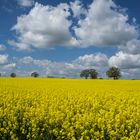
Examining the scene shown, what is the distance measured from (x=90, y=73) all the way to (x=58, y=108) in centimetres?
8334

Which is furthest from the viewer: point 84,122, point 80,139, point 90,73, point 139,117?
point 90,73

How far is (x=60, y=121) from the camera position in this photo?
10.3 metres

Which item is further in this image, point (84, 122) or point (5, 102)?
point (5, 102)

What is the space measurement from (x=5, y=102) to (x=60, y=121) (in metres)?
4.09

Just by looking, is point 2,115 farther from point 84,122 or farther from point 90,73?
point 90,73

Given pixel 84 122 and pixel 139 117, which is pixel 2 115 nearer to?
pixel 84 122

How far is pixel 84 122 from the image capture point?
9.90 metres

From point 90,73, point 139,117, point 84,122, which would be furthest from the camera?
point 90,73

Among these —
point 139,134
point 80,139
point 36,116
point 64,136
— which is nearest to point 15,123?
point 36,116

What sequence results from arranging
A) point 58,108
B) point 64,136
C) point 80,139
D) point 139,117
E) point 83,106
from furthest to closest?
point 83,106, point 58,108, point 139,117, point 64,136, point 80,139

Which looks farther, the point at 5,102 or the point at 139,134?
the point at 5,102

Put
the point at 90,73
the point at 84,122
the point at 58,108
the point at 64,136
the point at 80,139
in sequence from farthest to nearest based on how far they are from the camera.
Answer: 1. the point at 90,73
2. the point at 58,108
3. the point at 84,122
4. the point at 64,136
5. the point at 80,139

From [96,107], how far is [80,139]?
4658mm

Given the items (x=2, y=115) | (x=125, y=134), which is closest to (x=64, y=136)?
(x=125, y=134)
